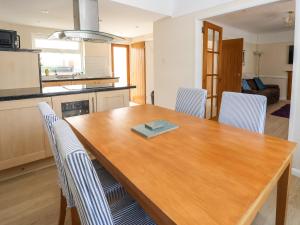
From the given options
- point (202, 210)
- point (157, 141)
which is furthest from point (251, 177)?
point (157, 141)

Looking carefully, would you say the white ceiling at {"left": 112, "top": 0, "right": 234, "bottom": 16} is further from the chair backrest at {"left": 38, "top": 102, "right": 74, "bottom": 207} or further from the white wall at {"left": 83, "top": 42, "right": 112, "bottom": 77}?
the white wall at {"left": 83, "top": 42, "right": 112, "bottom": 77}

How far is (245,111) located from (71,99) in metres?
1.94

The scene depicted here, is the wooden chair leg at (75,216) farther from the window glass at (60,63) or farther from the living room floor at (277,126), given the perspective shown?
the window glass at (60,63)

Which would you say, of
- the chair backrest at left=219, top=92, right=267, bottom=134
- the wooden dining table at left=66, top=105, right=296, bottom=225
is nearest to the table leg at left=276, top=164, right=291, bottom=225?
the wooden dining table at left=66, top=105, right=296, bottom=225

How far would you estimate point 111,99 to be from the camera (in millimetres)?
2979

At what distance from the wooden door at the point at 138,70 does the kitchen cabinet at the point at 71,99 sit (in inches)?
163

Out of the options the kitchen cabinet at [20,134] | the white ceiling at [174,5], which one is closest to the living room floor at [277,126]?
the white ceiling at [174,5]

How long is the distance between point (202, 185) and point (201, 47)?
3.14m

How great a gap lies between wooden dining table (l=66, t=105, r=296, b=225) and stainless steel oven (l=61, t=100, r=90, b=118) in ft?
3.30

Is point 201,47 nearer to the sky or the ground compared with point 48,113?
nearer to the sky

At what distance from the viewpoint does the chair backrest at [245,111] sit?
1700 millimetres

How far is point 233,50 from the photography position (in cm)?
549

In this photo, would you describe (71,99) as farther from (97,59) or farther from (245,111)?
(97,59)

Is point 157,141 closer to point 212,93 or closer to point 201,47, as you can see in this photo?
point 201,47
